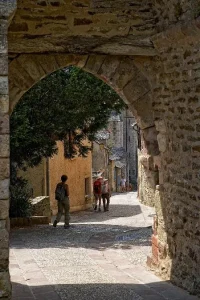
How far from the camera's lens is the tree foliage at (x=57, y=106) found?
1401 centimetres

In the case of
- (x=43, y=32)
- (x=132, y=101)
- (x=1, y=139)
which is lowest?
(x=1, y=139)

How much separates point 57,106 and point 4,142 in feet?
30.0

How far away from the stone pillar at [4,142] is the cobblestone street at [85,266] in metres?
1.62

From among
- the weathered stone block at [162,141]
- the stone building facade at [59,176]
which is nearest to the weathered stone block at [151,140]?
the weathered stone block at [162,141]

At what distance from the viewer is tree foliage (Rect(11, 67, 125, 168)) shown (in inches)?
551

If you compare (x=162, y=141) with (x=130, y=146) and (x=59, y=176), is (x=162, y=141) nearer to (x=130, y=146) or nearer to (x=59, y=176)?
(x=59, y=176)

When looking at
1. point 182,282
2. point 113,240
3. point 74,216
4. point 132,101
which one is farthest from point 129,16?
point 74,216

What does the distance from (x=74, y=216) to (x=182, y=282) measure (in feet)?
48.1

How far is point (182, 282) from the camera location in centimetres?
720

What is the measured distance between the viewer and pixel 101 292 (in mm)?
7066

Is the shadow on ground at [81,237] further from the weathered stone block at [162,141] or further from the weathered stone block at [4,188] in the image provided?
the weathered stone block at [4,188]

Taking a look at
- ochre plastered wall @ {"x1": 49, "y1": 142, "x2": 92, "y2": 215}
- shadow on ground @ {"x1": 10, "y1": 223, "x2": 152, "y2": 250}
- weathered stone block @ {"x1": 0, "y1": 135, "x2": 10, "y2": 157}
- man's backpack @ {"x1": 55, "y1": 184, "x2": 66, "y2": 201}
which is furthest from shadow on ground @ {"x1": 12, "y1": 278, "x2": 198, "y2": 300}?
ochre plastered wall @ {"x1": 49, "y1": 142, "x2": 92, "y2": 215}

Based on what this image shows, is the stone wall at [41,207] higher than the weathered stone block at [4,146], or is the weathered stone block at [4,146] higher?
the weathered stone block at [4,146]

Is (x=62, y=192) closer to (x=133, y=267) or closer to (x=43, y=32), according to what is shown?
(x=133, y=267)
